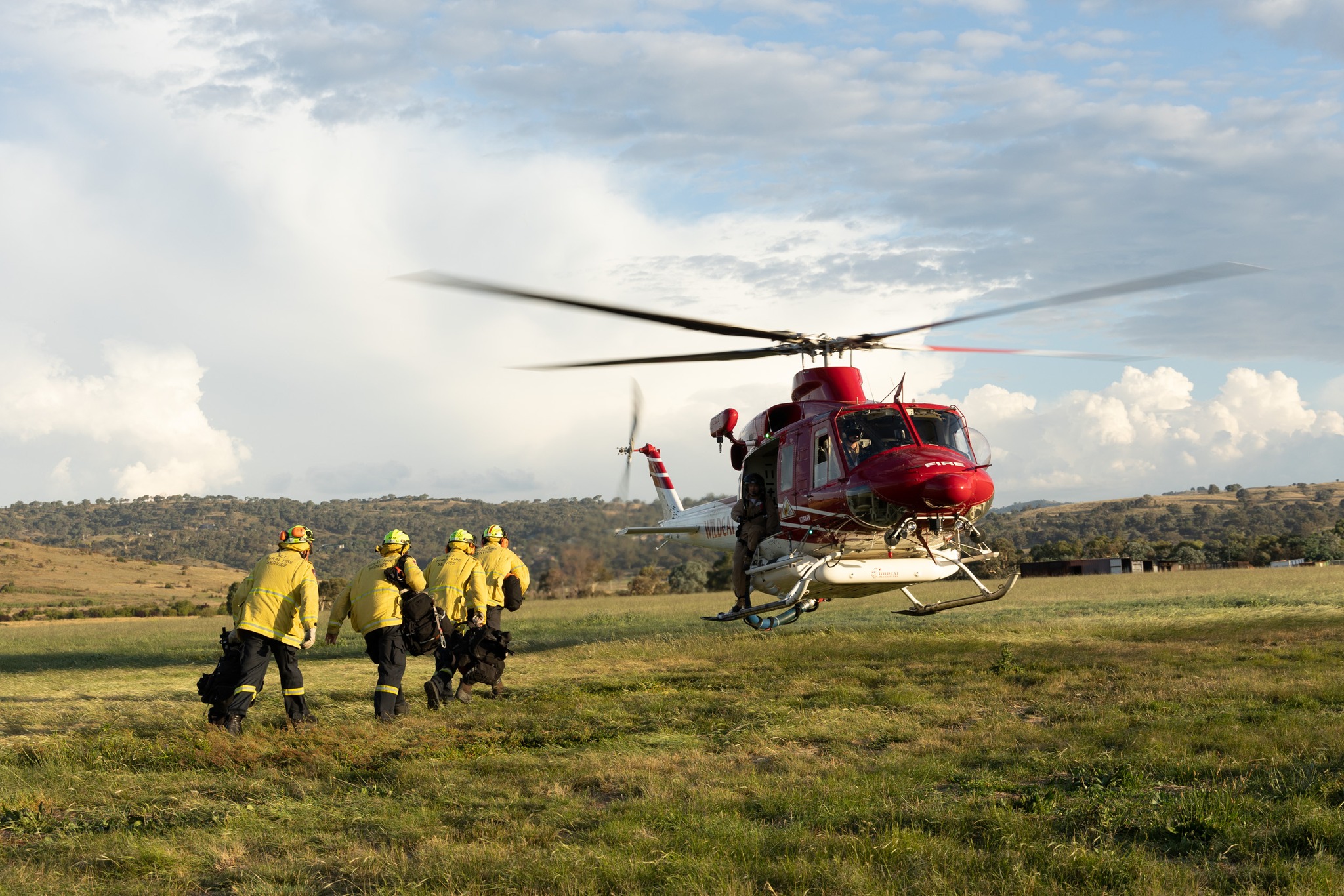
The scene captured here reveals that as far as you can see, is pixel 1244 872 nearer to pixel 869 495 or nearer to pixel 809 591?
pixel 869 495

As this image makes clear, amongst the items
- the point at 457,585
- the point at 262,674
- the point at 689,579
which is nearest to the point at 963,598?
the point at 457,585

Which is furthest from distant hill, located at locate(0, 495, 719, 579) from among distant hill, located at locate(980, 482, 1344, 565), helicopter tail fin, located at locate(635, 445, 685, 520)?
distant hill, located at locate(980, 482, 1344, 565)

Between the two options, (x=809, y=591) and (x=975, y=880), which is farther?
(x=809, y=591)

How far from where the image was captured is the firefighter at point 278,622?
379 inches

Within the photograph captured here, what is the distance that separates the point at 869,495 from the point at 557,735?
541cm

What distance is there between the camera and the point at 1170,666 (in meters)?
12.3

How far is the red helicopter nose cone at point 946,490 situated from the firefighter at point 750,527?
3262 millimetres

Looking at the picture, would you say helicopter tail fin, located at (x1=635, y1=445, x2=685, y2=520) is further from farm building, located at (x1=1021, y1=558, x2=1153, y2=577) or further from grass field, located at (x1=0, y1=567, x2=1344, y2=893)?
farm building, located at (x1=1021, y1=558, x2=1153, y2=577)

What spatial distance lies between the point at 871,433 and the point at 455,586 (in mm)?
5652

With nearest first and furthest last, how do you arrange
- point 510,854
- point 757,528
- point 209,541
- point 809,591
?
point 510,854, point 809,591, point 757,528, point 209,541

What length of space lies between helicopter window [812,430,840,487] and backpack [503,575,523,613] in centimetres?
424

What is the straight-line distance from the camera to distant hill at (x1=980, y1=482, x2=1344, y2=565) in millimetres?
60719

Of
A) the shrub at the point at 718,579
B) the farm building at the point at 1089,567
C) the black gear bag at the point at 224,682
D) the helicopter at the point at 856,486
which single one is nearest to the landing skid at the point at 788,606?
the helicopter at the point at 856,486

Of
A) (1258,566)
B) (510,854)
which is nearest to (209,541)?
(1258,566)
